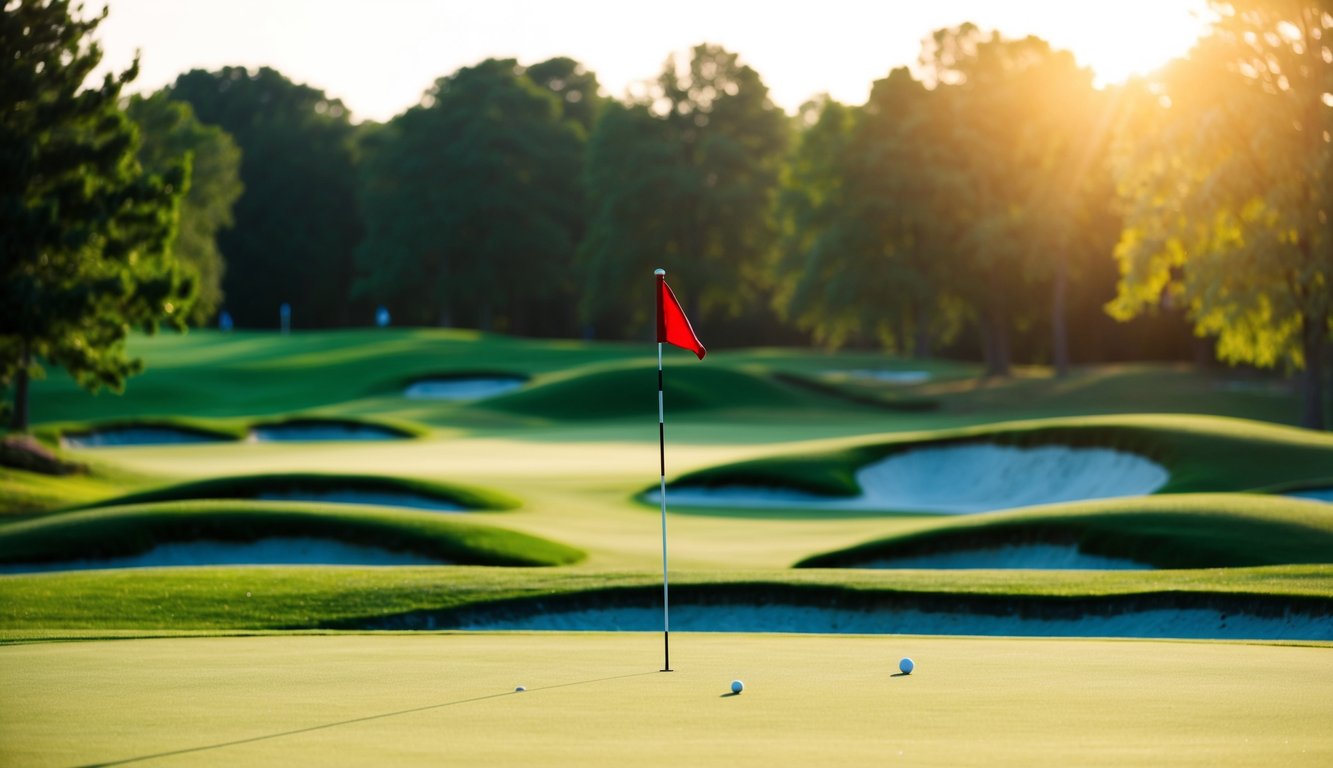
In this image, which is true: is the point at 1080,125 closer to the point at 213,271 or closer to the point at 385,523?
the point at 385,523

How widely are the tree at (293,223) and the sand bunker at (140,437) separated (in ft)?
195

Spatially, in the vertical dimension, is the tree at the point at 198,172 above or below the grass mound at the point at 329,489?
above

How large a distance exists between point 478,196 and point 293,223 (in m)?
20.3

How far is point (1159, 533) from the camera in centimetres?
2033

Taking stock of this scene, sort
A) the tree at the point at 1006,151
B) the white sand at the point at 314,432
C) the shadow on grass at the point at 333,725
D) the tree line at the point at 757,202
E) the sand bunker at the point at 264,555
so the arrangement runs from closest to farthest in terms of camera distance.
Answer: the shadow on grass at the point at 333,725, the sand bunker at the point at 264,555, the tree line at the point at 757,202, the white sand at the point at 314,432, the tree at the point at 1006,151

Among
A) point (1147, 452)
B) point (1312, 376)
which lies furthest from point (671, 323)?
point (1312, 376)

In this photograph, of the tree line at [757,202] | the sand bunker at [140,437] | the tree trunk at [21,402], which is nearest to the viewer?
the tree line at [757,202]

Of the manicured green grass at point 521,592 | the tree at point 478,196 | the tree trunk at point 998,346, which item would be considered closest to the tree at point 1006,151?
the tree trunk at point 998,346

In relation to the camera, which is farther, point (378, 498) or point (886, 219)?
point (886, 219)

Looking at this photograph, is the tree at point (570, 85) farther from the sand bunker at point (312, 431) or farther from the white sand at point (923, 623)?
the white sand at point (923, 623)

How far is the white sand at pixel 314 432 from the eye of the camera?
49.9 m

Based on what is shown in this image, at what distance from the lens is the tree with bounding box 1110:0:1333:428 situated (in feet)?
118

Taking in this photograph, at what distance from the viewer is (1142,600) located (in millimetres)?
15406

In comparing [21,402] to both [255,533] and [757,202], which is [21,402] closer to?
[255,533]
